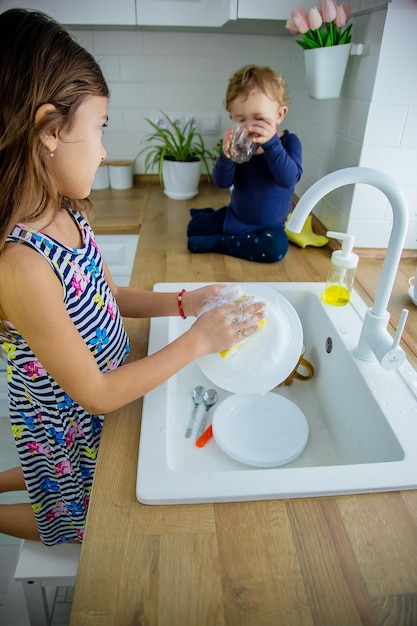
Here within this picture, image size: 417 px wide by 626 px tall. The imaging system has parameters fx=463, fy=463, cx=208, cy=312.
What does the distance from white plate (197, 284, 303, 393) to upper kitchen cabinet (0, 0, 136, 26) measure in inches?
42.0

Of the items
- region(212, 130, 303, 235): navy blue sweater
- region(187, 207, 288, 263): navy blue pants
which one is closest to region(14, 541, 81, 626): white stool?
region(187, 207, 288, 263): navy blue pants

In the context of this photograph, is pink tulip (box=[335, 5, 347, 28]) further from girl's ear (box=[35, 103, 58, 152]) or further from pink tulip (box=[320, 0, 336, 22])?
girl's ear (box=[35, 103, 58, 152])

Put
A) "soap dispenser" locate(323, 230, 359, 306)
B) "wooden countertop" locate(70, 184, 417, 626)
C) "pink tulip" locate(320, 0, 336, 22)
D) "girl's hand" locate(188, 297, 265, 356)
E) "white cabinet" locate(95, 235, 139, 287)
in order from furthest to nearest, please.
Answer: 1. "white cabinet" locate(95, 235, 139, 287)
2. "pink tulip" locate(320, 0, 336, 22)
3. "soap dispenser" locate(323, 230, 359, 306)
4. "girl's hand" locate(188, 297, 265, 356)
5. "wooden countertop" locate(70, 184, 417, 626)

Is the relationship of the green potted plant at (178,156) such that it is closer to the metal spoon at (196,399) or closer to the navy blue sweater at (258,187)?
the navy blue sweater at (258,187)

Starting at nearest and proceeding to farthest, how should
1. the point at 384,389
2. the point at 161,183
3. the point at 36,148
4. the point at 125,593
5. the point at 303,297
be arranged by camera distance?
the point at 125,593 → the point at 36,148 → the point at 384,389 → the point at 303,297 → the point at 161,183

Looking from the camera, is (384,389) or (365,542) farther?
(384,389)

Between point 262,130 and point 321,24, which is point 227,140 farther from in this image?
point 321,24

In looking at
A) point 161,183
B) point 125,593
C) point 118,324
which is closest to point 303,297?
point 118,324

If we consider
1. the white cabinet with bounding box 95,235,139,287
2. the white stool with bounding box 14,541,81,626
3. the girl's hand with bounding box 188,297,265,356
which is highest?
the girl's hand with bounding box 188,297,265,356

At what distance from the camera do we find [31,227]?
638 millimetres

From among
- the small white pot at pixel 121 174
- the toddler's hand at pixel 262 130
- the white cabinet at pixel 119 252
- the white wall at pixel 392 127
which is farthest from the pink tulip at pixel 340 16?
the small white pot at pixel 121 174

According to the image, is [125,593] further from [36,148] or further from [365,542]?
[36,148]

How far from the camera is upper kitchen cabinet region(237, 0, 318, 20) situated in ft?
3.97

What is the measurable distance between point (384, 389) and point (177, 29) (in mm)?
1438
